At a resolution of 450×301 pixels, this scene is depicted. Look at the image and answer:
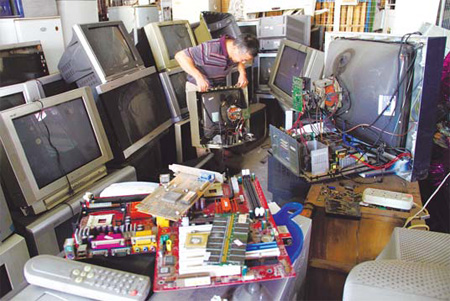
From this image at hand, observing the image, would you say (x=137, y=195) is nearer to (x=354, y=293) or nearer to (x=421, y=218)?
(x=354, y=293)

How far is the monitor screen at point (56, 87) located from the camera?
1.92 metres

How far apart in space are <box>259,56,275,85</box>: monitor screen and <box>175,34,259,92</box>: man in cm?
116

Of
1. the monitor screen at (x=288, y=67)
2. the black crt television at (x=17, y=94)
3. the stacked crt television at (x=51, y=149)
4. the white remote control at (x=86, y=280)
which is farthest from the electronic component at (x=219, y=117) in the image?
the white remote control at (x=86, y=280)

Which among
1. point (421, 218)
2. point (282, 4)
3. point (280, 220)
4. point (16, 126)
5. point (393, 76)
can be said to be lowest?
point (421, 218)

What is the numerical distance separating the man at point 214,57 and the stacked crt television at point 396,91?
33.7 inches

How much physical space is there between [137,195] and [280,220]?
1.41ft

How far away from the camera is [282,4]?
14.0 feet

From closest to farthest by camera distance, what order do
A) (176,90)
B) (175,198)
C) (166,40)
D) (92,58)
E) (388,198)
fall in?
(175,198), (388,198), (92,58), (176,90), (166,40)

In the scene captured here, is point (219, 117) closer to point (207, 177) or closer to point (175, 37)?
point (175, 37)

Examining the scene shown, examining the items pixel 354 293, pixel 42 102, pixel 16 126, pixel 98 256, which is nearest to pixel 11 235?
pixel 16 126

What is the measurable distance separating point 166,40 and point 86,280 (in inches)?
93.9

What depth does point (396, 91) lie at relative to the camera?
5.28 feet

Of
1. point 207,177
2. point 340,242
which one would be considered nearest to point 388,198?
point 340,242

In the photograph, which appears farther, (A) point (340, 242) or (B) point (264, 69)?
(B) point (264, 69)
